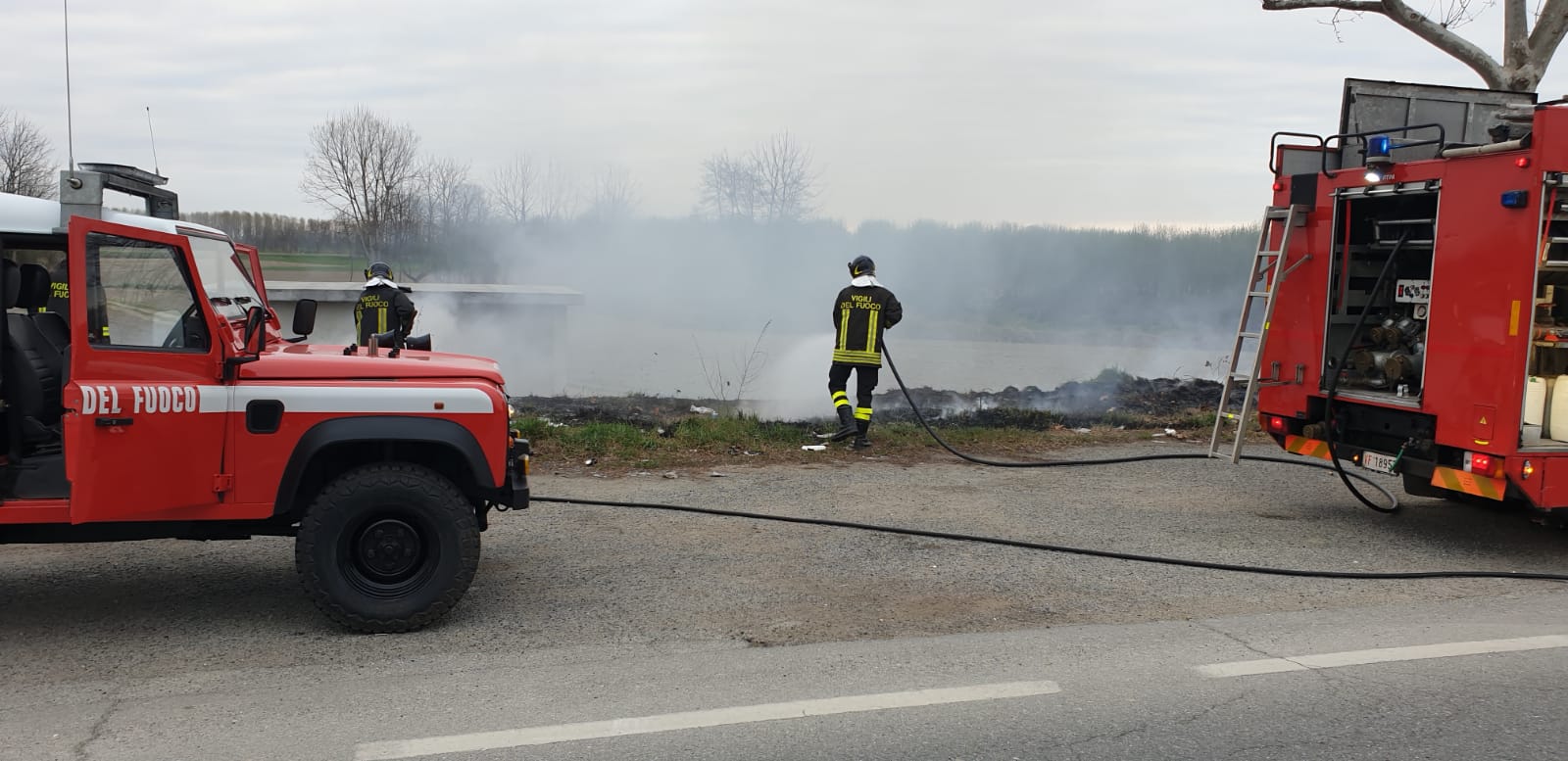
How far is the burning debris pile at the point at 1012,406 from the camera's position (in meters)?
12.1

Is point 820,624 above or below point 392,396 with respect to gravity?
below

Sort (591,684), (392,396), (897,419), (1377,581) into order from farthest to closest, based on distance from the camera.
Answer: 1. (897,419)
2. (1377,581)
3. (392,396)
4. (591,684)

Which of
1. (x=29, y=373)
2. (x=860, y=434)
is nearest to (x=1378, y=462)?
(x=860, y=434)

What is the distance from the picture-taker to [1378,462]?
728 centimetres

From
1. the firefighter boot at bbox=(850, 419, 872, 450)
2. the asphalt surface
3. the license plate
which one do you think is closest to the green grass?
the firefighter boot at bbox=(850, 419, 872, 450)

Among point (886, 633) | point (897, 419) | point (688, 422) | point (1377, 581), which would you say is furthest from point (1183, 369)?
point (886, 633)

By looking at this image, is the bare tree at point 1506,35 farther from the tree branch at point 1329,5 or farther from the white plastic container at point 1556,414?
the white plastic container at point 1556,414

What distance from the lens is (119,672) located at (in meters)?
4.42

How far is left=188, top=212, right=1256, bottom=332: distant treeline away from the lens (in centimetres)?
1944

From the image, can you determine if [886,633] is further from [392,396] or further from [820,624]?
[392,396]

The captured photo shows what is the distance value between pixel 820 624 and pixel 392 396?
2368 mm

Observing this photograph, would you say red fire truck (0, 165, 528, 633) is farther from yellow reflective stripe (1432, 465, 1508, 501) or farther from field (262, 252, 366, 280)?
field (262, 252, 366, 280)

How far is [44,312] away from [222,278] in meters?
0.80

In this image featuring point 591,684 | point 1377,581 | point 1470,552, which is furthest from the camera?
point 1470,552
